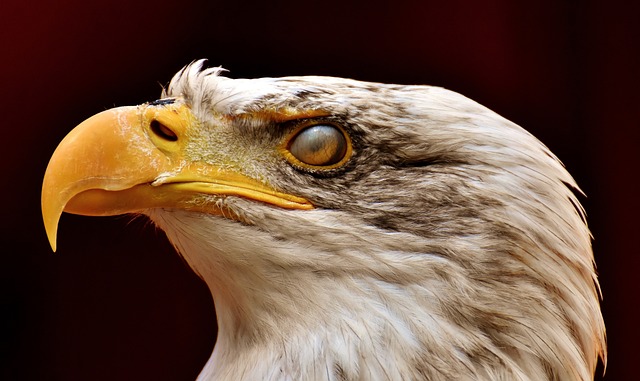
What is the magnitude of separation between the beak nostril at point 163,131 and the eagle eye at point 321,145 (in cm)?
21

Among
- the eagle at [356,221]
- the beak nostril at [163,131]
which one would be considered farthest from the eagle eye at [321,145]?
the beak nostril at [163,131]

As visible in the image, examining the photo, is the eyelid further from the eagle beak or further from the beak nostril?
the beak nostril

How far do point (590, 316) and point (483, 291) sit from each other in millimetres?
228

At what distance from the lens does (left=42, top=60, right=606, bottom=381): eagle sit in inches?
51.5

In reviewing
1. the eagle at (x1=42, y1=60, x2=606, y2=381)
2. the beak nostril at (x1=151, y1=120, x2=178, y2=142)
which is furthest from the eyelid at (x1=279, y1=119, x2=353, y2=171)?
the beak nostril at (x1=151, y1=120, x2=178, y2=142)

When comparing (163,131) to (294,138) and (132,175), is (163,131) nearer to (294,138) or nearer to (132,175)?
(132,175)

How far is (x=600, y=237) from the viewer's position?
229cm

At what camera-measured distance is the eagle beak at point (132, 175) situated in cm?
130

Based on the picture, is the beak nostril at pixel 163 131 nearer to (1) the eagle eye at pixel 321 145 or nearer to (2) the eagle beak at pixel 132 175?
(2) the eagle beak at pixel 132 175

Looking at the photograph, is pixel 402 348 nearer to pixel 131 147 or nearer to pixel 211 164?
pixel 211 164

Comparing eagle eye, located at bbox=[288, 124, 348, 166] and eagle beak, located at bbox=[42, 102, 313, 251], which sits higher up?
eagle eye, located at bbox=[288, 124, 348, 166]

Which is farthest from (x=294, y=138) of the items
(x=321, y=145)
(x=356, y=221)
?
(x=356, y=221)

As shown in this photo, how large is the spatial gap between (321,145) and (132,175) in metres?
0.32

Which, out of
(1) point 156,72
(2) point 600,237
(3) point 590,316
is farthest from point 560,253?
(1) point 156,72
